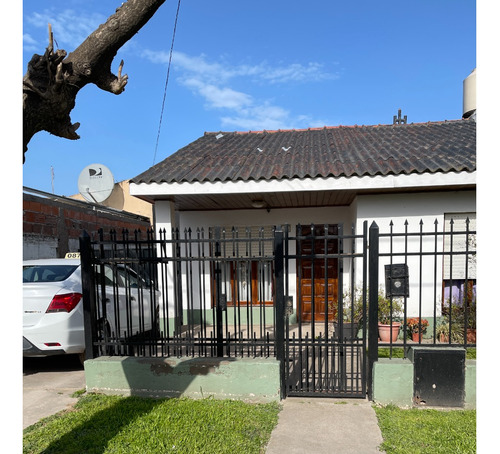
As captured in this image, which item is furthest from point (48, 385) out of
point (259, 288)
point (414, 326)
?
point (414, 326)

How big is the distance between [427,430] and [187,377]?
2.49m

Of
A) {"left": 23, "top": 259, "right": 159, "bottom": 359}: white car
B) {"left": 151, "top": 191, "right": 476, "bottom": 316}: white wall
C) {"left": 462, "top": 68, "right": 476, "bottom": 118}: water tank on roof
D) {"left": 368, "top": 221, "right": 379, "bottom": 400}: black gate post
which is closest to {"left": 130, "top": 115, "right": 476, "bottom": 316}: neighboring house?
{"left": 151, "top": 191, "right": 476, "bottom": 316}: white wall

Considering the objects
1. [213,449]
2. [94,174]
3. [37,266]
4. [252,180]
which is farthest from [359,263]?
[94,174]

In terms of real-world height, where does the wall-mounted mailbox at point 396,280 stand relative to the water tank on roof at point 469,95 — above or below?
below

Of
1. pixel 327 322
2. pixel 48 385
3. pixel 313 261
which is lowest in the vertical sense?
pixel 48 385

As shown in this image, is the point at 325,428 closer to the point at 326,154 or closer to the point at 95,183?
the point at 326,154

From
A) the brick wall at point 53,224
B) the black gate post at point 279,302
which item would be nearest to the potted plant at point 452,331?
the black gate post at point 279,302

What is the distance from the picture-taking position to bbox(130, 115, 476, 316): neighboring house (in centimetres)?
625

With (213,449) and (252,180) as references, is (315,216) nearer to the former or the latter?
(252,180)

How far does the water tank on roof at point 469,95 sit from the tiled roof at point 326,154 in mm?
1020

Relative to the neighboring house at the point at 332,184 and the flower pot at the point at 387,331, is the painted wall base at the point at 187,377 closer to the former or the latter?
the neighboring house at the point at 332,184

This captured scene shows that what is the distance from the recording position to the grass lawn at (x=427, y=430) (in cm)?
299

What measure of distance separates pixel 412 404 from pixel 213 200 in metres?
5.11

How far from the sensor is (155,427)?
133 inches
